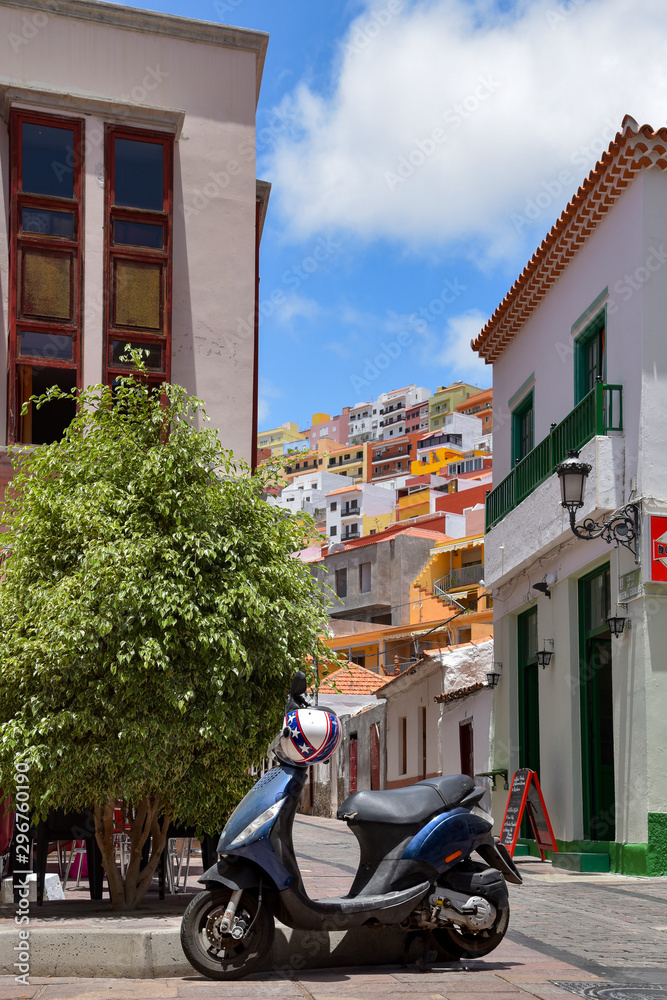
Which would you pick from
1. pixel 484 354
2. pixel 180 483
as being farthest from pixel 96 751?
pixel 484 354

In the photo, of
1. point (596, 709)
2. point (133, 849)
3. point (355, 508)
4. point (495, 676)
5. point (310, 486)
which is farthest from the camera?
point (310, 486)

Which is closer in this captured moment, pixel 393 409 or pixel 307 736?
pixel 307 736

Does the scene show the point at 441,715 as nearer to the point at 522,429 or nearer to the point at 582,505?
the point at 522,429

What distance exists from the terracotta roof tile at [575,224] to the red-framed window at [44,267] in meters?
6.72

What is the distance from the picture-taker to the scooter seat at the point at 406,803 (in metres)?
6.50

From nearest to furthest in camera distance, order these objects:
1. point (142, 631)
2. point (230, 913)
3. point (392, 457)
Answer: point (230, 913), point (142, 631), point (392, 457)

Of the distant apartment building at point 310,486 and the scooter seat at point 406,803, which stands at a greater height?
the distant apartment building at point 310,486

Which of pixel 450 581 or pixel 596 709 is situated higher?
pixel 450 581

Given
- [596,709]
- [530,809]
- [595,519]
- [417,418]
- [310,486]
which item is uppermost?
[417,418]

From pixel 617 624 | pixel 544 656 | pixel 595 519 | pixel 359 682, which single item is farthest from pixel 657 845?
pixel 359 682

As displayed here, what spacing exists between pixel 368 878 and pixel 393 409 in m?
132

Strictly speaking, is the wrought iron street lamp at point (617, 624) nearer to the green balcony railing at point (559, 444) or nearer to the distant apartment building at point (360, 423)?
the green balcony railing at point (559, 444)

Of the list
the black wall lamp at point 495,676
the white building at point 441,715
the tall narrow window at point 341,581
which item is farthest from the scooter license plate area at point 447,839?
→ the tall narrow window at point 341,581

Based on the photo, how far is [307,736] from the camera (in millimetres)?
6281
